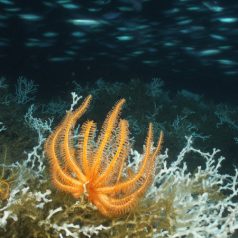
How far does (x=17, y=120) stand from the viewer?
6848mm

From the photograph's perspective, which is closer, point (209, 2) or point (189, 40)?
point (209, 2)

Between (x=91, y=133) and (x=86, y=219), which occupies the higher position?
(x=91, y=133)

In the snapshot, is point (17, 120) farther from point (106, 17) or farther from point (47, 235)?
point (106, 17)

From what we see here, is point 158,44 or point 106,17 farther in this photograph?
point 158,44

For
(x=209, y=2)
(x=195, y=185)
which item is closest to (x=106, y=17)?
(x=209, y=2)

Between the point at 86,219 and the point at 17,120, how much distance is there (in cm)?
417

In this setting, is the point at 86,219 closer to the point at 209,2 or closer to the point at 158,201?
the point at 158,201

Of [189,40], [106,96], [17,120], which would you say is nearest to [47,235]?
[17,120]

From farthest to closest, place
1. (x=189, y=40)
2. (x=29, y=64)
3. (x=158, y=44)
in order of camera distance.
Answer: (x=29, y=64), (x=158, y=44), (x=189, y=40)

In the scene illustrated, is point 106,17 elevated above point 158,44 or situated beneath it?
elevated above

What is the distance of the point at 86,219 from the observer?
126 inches

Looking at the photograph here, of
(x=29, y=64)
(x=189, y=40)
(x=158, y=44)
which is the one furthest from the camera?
(x=29, y=64)

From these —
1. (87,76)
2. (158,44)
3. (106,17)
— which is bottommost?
(87,76)

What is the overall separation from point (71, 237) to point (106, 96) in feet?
28.5
